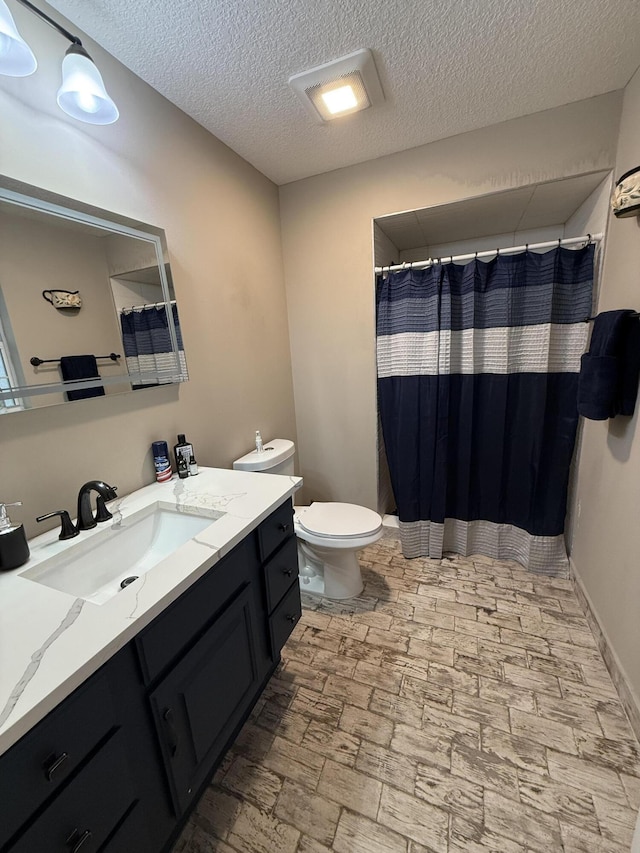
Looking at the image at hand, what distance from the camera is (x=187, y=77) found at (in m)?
1.30

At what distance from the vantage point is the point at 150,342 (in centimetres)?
135

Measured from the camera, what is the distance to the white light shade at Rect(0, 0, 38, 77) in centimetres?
79

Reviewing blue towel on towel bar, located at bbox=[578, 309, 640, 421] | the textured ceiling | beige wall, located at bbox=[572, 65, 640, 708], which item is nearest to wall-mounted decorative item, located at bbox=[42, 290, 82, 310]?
the textured ceiling

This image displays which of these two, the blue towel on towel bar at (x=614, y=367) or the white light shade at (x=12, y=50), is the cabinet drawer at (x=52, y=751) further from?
the blue towel on towel bar at (x=614, y=367)

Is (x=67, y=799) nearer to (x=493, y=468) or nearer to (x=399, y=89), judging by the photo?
(x=493, y=468)

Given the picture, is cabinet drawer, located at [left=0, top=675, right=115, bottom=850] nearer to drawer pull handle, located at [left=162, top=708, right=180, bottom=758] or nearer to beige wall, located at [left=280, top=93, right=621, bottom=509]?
drawer pull handle, located at [left=162, top=708, right=180, bottom=758]

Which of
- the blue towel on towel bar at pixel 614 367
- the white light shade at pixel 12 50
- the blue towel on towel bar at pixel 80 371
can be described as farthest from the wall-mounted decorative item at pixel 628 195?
the blue towel on towel bar at pixel 80 371

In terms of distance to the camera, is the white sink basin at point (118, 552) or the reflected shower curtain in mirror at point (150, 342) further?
the reflected shower curtain in mirror at point (150, 342)

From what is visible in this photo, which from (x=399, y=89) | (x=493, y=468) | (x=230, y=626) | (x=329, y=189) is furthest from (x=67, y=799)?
(x=329, y=189)

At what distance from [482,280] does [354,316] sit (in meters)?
0.74

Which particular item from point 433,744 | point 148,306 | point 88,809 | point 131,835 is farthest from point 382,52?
point 433,744

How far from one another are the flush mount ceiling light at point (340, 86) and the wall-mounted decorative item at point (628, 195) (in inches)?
40.0

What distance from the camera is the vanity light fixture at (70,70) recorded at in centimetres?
81

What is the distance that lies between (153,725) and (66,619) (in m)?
0.34
